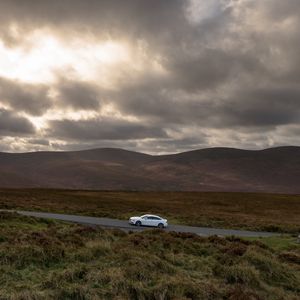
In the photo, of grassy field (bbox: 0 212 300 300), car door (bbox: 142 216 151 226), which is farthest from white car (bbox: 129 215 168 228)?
grassy field (bbox: 0 212 300 300)

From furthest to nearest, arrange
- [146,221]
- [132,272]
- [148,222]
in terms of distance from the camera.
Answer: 1. [146,221]
2. [148,222]
3. [132,272]

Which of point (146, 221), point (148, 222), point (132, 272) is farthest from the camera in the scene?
point (146, 221)

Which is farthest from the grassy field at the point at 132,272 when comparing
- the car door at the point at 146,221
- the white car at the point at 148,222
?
the car door at the point at 146,221

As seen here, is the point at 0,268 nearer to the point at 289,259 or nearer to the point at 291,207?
the point at 289,259

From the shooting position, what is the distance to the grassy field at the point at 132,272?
10.2 meters

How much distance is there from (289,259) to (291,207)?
2503 inches

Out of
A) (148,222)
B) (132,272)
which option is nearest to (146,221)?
(148,222)

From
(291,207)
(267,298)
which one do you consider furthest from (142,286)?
(291,207)

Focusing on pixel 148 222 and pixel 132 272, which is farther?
pixel 148 222

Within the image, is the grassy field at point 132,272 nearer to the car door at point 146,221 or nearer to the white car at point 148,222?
the white car at point 148,222

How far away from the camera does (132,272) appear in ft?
37.7

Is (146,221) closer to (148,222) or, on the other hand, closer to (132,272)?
(148,222)

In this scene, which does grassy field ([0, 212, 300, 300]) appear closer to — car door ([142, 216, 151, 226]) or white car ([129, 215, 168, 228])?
white car ([129, 215, 168, 228])

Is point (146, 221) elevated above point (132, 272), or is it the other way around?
point (132, 272)
